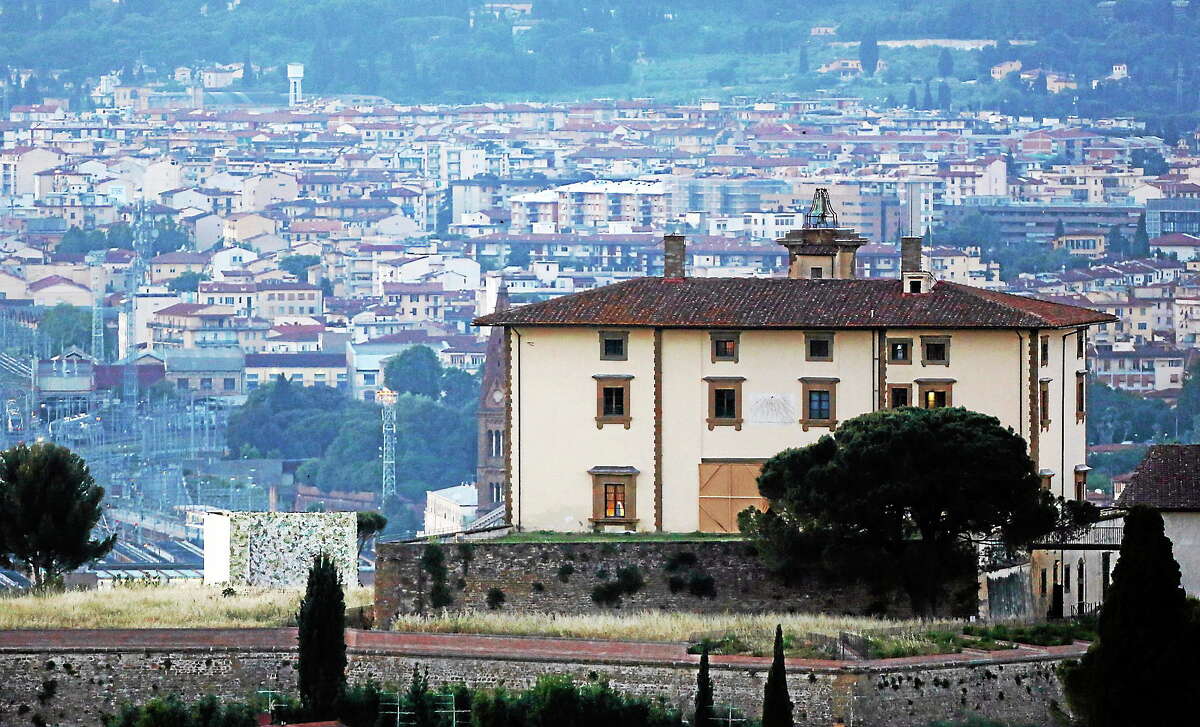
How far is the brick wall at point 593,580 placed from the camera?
32375mm

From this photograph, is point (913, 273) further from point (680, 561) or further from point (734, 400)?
point (680, 561)

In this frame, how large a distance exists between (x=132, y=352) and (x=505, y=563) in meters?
151

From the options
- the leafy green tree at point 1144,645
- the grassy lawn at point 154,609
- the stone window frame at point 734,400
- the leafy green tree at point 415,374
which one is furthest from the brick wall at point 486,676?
the leafy green tree at point 415,374

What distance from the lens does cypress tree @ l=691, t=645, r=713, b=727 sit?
2752cm

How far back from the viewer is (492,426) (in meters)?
115

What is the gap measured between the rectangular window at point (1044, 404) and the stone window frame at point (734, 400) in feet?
9.61

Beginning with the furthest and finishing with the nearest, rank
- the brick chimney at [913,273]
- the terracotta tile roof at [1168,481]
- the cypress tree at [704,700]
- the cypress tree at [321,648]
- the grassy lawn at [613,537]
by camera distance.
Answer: the brick chimney at [913,273] < the terracotta tile roof at [1168,481] < the grassy lawn at [613,537] < the cypress tree at [321,648] < the cypress tree at [704,700]

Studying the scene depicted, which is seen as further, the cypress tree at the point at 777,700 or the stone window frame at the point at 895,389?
the stone window frame at the point at 895,389

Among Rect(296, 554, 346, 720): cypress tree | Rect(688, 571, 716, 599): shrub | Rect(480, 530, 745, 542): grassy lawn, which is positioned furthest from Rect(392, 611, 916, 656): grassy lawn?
Rect(296, 554, 346, 720): cypress tree

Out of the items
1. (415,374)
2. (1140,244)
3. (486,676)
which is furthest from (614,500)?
(1140,244)

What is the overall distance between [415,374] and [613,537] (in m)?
128

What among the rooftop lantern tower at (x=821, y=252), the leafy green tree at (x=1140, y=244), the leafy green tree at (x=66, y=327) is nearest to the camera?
the rooftop lantern tower at (x=821, y=252)

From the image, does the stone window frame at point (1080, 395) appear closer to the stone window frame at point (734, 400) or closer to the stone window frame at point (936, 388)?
the stone window frame at point (936, 388)

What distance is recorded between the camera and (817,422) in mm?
35469
